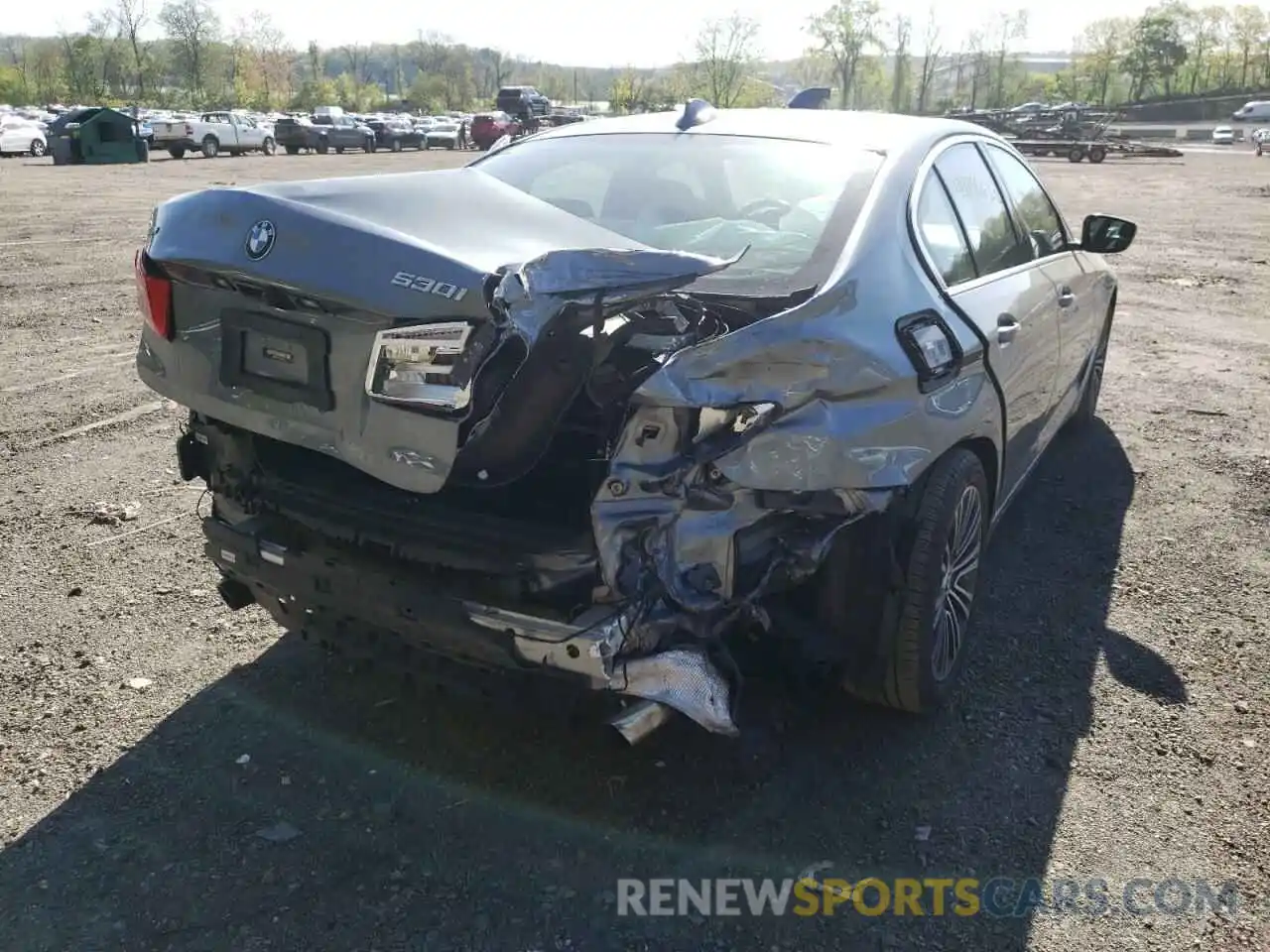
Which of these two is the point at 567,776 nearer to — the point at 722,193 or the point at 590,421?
the point at 590,421

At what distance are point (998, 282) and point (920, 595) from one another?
1244 millimetres

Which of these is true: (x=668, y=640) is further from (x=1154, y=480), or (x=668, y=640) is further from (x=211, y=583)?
(x=1154, y=480)

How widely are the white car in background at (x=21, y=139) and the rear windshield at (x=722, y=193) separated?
4073 cm

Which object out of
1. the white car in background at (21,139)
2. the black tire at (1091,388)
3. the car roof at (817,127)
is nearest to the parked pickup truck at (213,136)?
the white car in background at (21,139)

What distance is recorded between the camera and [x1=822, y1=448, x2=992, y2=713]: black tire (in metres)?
2.86

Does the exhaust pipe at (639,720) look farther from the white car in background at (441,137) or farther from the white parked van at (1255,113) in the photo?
the white parked van at (1255,113)

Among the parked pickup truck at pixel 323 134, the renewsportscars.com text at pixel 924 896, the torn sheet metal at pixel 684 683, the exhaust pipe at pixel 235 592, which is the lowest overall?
the renewsportscars.com text at pixel 924 896

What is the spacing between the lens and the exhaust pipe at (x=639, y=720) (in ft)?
7.88

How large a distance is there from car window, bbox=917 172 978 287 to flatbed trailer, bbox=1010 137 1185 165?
38924mm

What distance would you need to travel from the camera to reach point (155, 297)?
277 cm

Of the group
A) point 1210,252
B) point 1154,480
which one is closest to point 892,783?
point 1154,480

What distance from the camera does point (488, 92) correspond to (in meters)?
130

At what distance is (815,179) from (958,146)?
82cm

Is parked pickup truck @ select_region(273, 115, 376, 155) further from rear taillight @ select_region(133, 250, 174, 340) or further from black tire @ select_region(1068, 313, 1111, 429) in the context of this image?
rear taillight @ select_region(133, 250, 174, 340)
